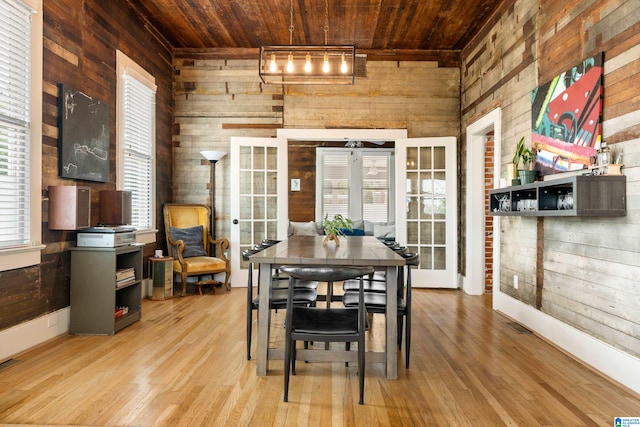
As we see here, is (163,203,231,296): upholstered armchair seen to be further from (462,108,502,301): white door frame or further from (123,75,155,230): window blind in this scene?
(462,108,502,301): white door frame

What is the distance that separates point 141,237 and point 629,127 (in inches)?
201

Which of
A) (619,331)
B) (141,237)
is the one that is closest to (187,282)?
(141,237)

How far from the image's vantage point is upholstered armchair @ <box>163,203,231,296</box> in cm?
593

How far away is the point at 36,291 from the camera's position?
12.2ft

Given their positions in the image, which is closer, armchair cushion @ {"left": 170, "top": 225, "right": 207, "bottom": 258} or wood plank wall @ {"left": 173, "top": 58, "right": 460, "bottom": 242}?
armchair cushion @ {"left": 170, "top": 225, "right": 207, "bottom": 258}

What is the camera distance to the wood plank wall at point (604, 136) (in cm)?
294

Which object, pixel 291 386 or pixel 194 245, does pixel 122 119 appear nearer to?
pixel 194 245

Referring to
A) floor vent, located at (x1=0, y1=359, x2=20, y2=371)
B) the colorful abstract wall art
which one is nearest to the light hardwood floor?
floor vent, located at (x1=0, y1=359, x2=20, y2=371)

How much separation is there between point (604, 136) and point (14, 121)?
4397 millimetres

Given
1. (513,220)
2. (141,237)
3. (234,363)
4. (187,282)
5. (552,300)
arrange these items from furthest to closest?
(187,282)
(141,237)
(513,220)
(552,300)
(234,363)

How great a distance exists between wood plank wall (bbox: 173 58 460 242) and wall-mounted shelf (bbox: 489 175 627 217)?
3.02 metres

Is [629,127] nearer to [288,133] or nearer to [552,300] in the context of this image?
[552,300]

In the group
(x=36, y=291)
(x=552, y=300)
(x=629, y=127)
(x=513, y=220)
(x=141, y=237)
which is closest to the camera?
(x=629, y=127)

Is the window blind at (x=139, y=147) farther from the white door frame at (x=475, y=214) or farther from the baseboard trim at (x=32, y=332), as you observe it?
the white door frame at (x=475, y=214)
